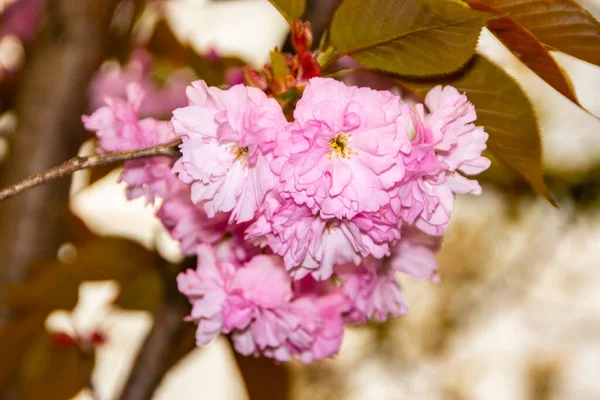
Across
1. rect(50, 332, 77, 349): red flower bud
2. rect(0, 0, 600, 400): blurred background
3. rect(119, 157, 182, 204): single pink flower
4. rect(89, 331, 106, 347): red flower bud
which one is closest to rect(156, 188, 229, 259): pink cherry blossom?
rect(119, 157, 182, 204): single pink flower

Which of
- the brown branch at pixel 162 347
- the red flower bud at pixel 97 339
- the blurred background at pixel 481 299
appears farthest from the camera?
the blurred background at pixel 481 299

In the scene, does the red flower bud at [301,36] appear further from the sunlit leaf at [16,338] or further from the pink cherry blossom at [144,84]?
the sunlit leaf at [16,338]

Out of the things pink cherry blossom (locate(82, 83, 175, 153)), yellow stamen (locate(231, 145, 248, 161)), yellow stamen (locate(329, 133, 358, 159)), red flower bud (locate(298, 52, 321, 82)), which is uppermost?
red flower bud (locate(298, 52, 321, 82))

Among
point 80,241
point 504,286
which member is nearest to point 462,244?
point 504,286

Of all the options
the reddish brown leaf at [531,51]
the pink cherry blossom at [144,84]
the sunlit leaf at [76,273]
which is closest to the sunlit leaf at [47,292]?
the sunlit leaf at [76,273]

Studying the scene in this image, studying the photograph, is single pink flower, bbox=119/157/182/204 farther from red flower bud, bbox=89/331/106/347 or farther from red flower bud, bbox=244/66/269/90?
red flower bud, bbox=89/331/106/347

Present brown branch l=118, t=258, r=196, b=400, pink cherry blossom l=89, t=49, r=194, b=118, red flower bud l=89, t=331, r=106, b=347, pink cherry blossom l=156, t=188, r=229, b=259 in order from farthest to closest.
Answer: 1. red flower bud l=89, t=331, r=106, b=347
2. pink cherry blossom l=89, t=49, r=194, b=118
3. brown branch l=118, t=258, r=196, b=400
4. pink cherry blossom l=156, t=188, r=229, b=259

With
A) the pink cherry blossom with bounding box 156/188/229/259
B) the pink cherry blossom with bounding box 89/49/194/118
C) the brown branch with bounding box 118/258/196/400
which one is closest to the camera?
the pink cherry blossom with bounding box 156/188/229/259

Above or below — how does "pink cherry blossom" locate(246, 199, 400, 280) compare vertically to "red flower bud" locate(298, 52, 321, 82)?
below
